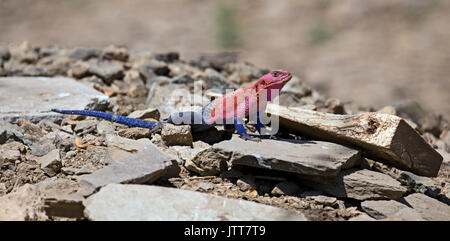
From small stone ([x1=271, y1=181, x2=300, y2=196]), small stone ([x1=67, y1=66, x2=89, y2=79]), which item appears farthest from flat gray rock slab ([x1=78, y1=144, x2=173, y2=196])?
small stone ([x1=67, y1=66, x2=89, y2=79])

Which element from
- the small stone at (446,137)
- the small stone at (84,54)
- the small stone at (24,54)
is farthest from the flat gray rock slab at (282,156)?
the small stone at (24,54)

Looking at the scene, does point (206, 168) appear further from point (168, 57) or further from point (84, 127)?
point (168, 57)

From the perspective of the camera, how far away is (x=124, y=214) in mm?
3324

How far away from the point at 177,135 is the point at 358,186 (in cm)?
170

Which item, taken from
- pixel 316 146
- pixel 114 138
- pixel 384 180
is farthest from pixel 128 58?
pixel 384 180

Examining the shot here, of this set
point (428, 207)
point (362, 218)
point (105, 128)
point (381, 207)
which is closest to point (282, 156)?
point (362, 218)

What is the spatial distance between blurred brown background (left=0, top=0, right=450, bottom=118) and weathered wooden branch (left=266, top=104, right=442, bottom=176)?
4.53 meters

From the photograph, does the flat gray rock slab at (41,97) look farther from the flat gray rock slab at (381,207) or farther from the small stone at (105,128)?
the flat gray rock slab at (381,207)

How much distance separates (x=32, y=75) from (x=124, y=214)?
4.33 meters

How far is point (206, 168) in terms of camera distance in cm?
418

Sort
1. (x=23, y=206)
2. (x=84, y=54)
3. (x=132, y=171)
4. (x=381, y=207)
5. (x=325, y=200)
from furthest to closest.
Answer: (x=84, y=54) < (x=325, y=200) < (x=381, y=207) < (x=132, y=171) < (x=23, y=206)

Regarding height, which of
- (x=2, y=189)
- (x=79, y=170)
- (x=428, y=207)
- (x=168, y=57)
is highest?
(x=168, y=57)

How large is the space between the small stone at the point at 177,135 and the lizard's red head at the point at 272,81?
2.59 feet

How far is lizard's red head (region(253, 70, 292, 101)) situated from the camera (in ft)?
15.1
